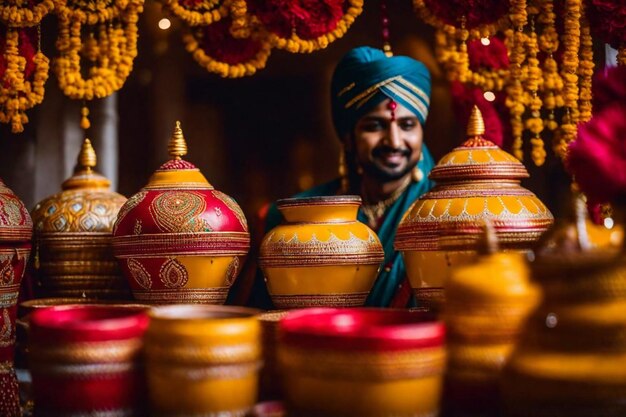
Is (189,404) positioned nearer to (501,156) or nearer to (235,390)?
(235,390)

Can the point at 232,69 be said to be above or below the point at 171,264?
above

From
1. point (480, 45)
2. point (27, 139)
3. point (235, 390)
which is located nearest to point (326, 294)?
point (235, 390)

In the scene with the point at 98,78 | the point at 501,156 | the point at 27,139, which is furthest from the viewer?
the point at 27,139

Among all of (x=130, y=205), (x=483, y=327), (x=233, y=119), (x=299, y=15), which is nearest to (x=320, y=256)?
(x=130, y=205)

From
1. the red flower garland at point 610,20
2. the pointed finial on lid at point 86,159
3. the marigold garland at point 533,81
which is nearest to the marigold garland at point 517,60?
the marigold garland at point 533,81

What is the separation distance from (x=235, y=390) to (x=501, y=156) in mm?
582

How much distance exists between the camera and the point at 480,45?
1852 millimetres

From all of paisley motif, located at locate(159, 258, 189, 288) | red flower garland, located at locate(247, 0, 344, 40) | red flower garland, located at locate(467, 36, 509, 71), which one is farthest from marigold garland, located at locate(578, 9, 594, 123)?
paisley motif, located at locate(159, 258, 189, 288)

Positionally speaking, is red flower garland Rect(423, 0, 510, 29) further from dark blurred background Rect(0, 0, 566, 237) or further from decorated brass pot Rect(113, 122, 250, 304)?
dark blurred background Rect(0, 0, 566, 237)

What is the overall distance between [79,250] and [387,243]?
2.49 ft

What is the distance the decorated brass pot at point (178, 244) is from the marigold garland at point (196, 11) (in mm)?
417

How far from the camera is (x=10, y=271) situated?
1215 mm

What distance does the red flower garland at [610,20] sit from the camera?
1376mm

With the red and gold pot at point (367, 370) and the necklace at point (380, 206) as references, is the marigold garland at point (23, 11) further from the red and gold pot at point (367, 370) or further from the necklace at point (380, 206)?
the necklace at point (380, 206)
